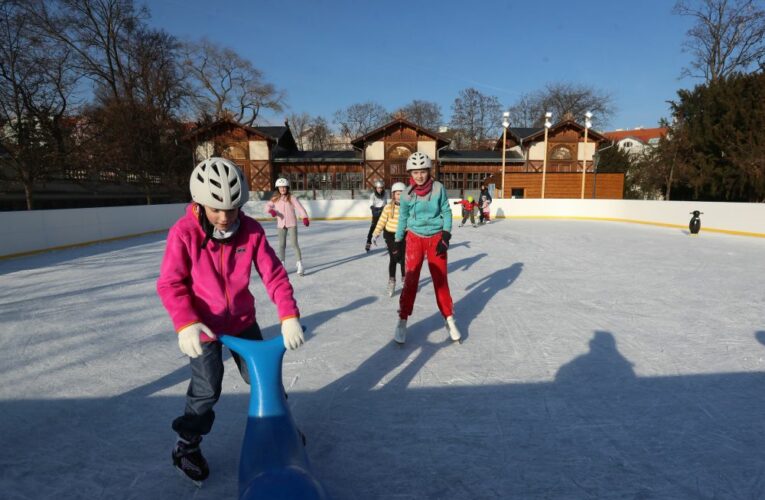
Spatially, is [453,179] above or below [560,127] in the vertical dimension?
below

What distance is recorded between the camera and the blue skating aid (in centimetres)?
125

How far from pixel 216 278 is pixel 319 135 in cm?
4707

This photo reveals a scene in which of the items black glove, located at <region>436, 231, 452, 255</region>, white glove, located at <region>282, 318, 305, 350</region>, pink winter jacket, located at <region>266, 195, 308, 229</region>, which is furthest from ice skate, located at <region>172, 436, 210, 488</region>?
pink winter jacket, located at <region>266, 195, 308, 229</region>

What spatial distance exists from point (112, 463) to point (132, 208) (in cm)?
1276

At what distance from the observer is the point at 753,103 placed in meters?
18.0

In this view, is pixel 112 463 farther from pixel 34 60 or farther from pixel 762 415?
pixel 34 60

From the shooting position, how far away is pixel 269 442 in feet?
4.74

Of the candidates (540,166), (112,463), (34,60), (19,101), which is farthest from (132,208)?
(540,166)

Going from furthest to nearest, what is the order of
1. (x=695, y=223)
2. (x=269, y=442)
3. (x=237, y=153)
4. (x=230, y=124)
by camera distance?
1. (x=237, y=153)
2. (x=230, y=124)
3. (x=695, y=223)
4. (x=269, y=442)

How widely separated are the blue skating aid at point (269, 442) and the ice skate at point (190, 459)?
531 millimetres

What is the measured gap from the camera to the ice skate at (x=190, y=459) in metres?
1.83

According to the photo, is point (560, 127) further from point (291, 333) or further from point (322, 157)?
point (291, 333)

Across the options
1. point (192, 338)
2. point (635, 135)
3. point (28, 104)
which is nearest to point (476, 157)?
point (28, 104)

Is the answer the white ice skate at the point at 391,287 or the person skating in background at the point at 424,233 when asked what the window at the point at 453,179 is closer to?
the white ice skate at the point at 391,287
